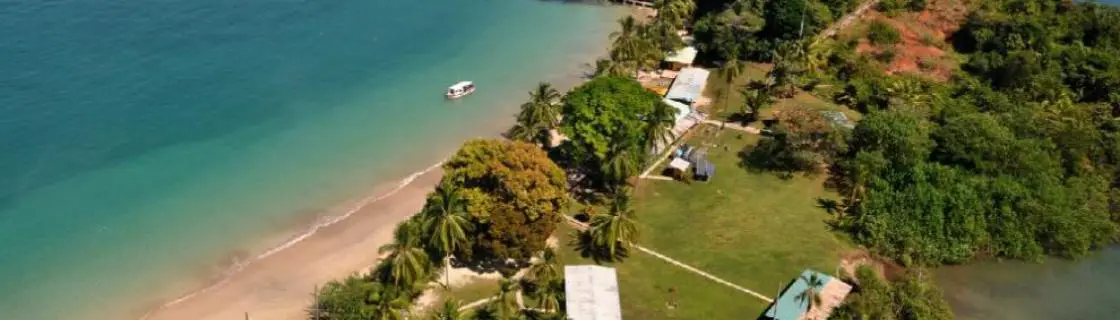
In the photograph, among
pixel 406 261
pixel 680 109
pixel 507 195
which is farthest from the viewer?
pixel 680 109

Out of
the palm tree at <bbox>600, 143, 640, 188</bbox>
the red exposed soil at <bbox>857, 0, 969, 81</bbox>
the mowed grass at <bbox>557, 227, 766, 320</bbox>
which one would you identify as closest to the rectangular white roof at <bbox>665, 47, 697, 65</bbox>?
the red exposed soil at <bbox>857, 0, 969, 81</bbox>

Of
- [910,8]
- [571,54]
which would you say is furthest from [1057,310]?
[571,54]

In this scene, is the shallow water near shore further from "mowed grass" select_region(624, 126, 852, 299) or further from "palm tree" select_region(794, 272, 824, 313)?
"palm tree" select_region(794, 272, 824, 313)

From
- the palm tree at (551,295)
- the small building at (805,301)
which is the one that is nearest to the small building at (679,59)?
the small building at (805,301)

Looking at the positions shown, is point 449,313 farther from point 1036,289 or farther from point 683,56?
point 683,56

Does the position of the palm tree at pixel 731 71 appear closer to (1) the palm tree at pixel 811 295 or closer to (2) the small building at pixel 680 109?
(2) the small building at pixel 680 109

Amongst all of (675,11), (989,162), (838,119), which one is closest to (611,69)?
(675,11)
